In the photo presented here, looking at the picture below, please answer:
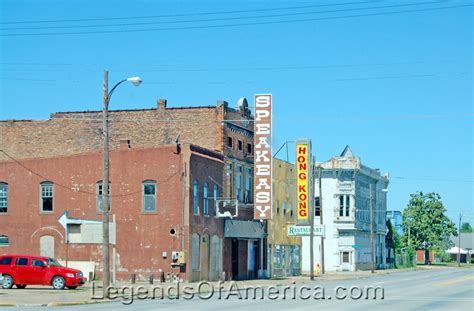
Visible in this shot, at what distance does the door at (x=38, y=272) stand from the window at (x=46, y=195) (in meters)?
11.1

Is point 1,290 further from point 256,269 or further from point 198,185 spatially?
point 256,269

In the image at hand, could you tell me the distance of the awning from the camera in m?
54.3

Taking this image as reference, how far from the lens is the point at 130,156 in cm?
4900

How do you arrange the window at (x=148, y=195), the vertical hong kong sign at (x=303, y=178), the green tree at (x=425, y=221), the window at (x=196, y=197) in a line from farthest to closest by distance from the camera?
the green tree at (x=425, y=221) → the vertical hong kong sign at (x=303, y=178) → the window at (x=196, y=197) → the window at (x=148, y=195)

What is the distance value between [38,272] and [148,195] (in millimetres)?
10885

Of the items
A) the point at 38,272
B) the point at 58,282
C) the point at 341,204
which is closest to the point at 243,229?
the point at 58,282

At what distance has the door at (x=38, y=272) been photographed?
1535 inches

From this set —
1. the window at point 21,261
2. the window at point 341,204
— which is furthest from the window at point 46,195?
the window at point 341,204

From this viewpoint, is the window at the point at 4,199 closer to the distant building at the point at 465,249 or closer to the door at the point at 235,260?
the door at the point at 235,260

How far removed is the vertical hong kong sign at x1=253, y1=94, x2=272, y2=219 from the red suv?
17341 mm

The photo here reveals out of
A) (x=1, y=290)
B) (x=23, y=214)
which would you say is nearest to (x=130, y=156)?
(x=23, y=214)

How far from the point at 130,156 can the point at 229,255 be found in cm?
1032

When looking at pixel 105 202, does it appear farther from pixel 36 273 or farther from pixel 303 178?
pixel 303 178

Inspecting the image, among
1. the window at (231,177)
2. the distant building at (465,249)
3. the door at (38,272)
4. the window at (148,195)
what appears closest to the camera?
the door at (38,272)
